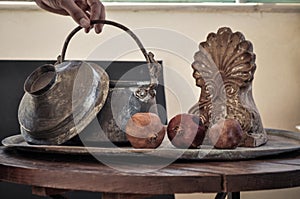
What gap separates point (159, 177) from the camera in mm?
749

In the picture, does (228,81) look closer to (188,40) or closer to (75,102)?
(75,102)

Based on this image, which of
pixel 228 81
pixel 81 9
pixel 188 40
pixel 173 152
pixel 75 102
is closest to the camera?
pixel 173 152

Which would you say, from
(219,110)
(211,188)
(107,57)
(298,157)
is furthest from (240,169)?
(107,57)

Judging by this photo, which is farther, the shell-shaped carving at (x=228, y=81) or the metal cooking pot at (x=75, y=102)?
the shell-shaped carving at (x=228, y=81)

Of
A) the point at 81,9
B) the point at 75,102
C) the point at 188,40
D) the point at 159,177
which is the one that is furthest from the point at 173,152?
the point at 188,40

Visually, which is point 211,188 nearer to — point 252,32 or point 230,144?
point 230,144

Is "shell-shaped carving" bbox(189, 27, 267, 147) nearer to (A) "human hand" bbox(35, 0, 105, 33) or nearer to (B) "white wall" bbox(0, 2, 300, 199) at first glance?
(A) "human hand" bbox(35, 0, 105, 33)

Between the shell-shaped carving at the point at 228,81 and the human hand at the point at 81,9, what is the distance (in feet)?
0.93

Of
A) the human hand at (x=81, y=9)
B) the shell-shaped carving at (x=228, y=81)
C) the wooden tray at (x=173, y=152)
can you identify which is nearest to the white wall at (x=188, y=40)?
the human hand at (x=81, y=9)

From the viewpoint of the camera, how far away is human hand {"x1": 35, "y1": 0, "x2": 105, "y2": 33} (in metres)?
1.21

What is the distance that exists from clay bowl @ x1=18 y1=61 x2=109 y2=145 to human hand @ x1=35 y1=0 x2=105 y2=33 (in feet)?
0.66

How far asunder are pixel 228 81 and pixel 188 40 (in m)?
0.76

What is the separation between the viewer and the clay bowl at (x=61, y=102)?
95 cm

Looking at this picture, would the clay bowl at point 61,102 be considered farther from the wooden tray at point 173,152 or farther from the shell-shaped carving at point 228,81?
the shell-shaped carving at point 228,81
